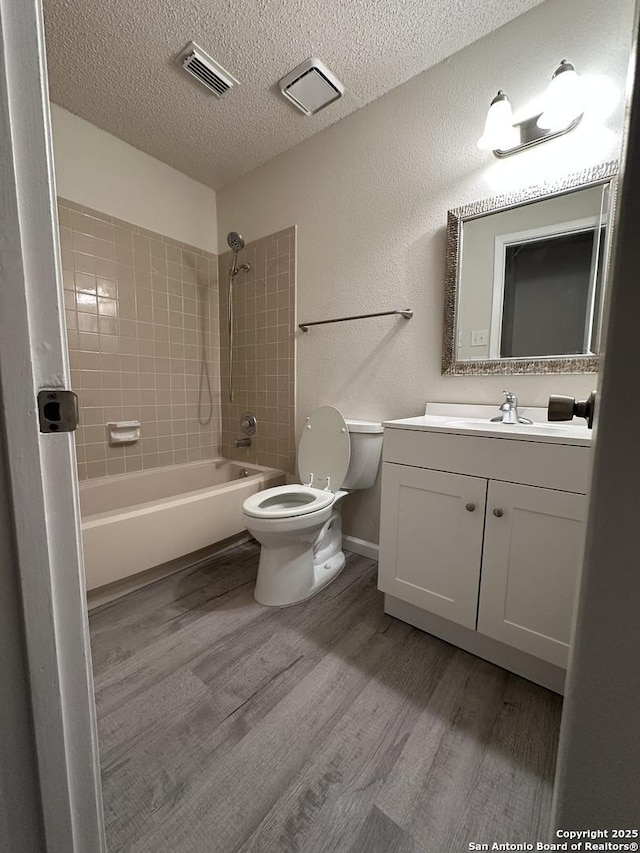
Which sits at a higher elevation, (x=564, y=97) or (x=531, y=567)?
(x=564, y=97)

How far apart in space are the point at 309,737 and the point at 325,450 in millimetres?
1144

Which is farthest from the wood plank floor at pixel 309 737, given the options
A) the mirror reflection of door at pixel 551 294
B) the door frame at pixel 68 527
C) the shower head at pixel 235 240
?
the shower head at pixel 235 240

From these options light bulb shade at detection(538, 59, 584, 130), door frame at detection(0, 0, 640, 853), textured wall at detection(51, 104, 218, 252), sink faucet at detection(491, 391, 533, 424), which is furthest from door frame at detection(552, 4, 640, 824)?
textured wall at detection(51, 104, 218, 252)

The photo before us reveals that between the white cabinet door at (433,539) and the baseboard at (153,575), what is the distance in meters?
1.03

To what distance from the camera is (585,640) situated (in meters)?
0.29

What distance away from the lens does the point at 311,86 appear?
158cm

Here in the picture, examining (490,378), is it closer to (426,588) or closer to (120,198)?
(426,588)

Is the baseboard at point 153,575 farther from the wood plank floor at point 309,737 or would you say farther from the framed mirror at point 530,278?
the framed mirror at point 530,278

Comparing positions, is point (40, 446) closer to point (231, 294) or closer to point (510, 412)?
point (510, 412)

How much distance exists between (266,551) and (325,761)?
0.74 metres

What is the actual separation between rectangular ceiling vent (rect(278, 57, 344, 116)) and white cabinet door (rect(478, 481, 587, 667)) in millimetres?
1907

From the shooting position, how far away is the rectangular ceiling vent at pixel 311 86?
1.49m

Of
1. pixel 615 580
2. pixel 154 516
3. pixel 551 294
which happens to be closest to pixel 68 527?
pixel 615 580

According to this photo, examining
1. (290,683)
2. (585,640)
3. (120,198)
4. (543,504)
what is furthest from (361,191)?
(290,683)
